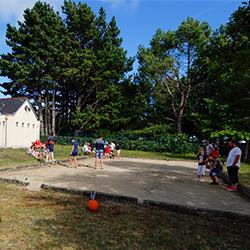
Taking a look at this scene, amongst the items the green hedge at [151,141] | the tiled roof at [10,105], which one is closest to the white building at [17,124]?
the tiled roof at [10,105]

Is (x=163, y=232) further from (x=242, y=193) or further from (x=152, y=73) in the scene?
(x=152, y=73)

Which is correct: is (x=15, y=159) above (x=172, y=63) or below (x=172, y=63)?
below

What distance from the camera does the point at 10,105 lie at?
87.8ft

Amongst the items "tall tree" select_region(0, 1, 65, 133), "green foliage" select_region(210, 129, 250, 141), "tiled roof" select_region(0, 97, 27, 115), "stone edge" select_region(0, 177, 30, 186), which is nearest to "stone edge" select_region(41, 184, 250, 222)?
"stone edge" select_region(0, 177, 30, 186)

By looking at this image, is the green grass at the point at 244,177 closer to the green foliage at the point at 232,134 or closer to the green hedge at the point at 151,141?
the green foliage at the point at 232,134

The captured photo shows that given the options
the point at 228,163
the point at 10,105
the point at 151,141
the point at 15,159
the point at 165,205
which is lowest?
the point at 15,159

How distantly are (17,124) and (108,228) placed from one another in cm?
2422

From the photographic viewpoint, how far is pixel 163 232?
4.50 m

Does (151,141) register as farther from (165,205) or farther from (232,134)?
(165,205)

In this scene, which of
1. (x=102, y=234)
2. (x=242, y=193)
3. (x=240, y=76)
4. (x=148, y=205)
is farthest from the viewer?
(x=242, y=193)

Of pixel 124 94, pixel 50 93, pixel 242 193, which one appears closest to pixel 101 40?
pixel 124 94

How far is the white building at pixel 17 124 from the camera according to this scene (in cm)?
2503

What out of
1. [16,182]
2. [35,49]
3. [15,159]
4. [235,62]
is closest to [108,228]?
[235,62]

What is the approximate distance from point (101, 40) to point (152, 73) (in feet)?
31.7
